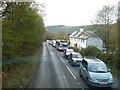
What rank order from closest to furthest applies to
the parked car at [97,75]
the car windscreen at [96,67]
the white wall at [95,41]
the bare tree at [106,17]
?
the parked car at [97,75]
the car windscreen at [96,67]
the bare tree at [106,17]
the white wall at [95,41]

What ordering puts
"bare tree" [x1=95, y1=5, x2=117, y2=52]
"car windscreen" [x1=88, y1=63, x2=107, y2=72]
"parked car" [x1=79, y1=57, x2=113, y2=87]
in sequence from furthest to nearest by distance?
"bare tree" [x1=95, y1=5, x2=117, y2=52] → "car windscreen" [x1=88, y1=63, x2=107, y2=72] → "parked car" [x1=79, y1=57, x2=113, y2=87]

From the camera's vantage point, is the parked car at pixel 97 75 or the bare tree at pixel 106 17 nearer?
the parked car at pixel 97 75

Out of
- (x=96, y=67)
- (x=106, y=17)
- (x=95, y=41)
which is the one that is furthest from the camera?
(x=95, y=41)

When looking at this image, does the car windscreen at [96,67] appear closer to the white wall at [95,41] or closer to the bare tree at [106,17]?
the bare tree at [106,17]

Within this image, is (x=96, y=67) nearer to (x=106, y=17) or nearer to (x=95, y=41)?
(x=106, y=17)

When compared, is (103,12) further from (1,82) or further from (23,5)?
(1,82)

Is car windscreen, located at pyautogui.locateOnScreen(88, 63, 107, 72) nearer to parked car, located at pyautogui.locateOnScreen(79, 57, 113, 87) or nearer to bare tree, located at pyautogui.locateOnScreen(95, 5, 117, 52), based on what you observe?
parked car, located at pyautogui.locateOnScreen(79, 57, 113, 87)

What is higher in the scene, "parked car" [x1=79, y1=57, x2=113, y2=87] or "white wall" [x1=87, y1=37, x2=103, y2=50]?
"white wall" [x1=87, y1=37, x2=103, y2=50]

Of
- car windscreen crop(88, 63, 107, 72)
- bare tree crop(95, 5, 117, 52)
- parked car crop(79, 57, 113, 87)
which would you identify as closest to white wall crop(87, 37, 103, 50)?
bare tree crop(95, 5, 117, 52)

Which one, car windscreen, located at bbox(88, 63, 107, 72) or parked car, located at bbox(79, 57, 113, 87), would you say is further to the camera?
car windscreen, located at bbox(88, 63, 107, 72)

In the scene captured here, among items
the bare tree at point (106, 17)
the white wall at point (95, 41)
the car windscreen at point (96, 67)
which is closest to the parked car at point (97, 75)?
the car windscreen at point (96, 67)

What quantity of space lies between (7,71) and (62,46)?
40.8 metres

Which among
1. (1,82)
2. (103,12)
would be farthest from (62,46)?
(1,82)

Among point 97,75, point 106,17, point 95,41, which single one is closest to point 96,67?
point 97,75
